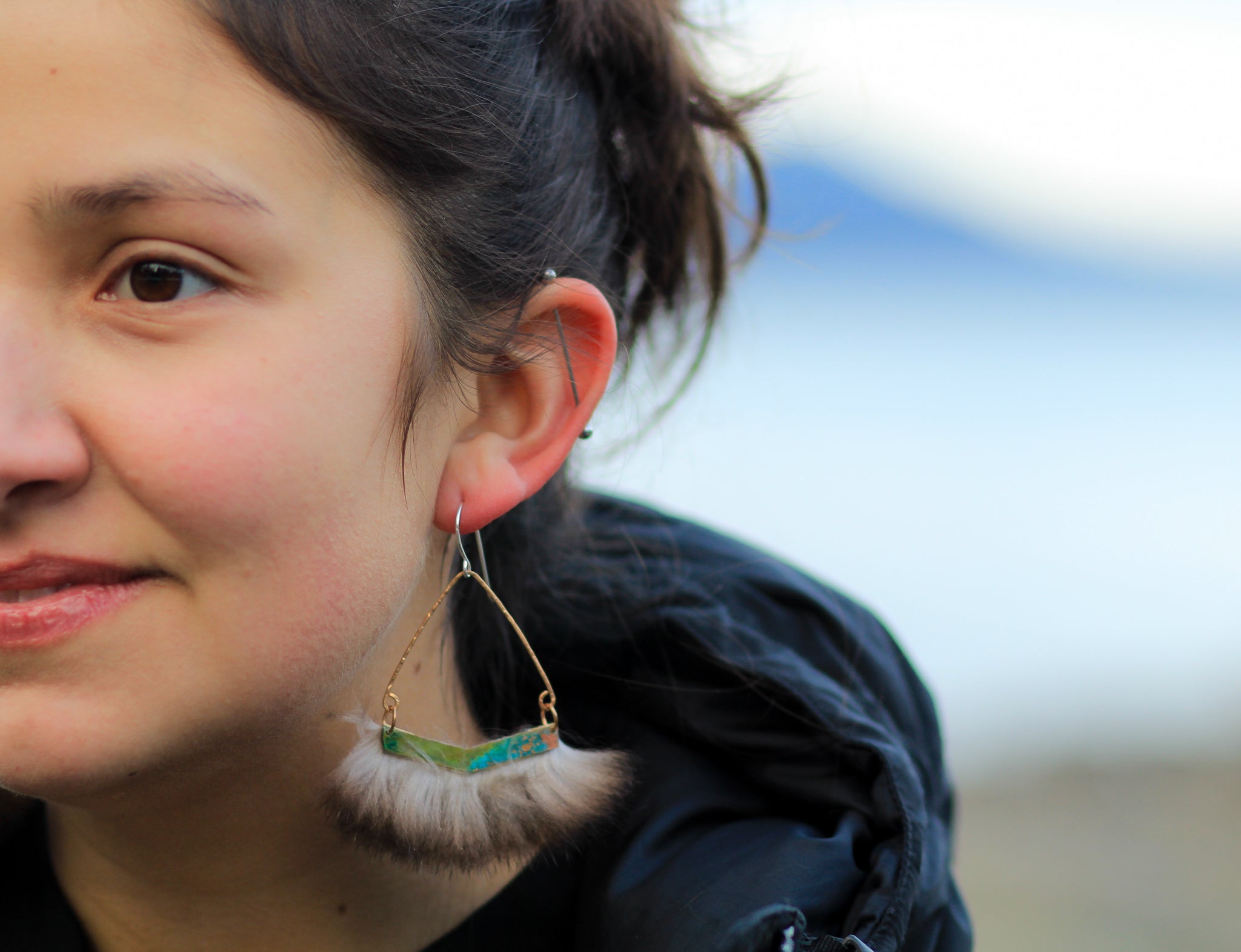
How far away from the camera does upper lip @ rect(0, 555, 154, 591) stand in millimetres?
1212

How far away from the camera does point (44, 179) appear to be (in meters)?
1.19

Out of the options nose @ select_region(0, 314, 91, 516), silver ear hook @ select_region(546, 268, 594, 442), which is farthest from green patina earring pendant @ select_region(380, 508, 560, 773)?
nose @ select_region(0, 314, 91, 516)

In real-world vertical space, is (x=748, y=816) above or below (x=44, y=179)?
below

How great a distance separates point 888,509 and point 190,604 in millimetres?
6397

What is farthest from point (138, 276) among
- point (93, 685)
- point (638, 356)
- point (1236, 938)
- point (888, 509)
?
point (888, 509)

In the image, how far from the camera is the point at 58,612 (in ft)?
4.00

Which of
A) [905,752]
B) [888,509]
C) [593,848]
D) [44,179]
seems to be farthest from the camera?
[888,509]

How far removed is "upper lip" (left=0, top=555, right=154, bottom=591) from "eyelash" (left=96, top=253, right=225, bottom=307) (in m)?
0.28

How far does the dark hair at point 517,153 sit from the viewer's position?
1382 millimetres

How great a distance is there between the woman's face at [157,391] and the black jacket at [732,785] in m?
0.57

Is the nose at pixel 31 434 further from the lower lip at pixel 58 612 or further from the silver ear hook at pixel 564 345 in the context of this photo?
the silver ear hook at pixel 564 345

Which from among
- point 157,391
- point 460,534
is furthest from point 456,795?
point 157,391

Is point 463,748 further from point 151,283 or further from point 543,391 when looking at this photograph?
point 151,283

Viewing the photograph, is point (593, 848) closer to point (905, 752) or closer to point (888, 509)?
point (905, 752)
